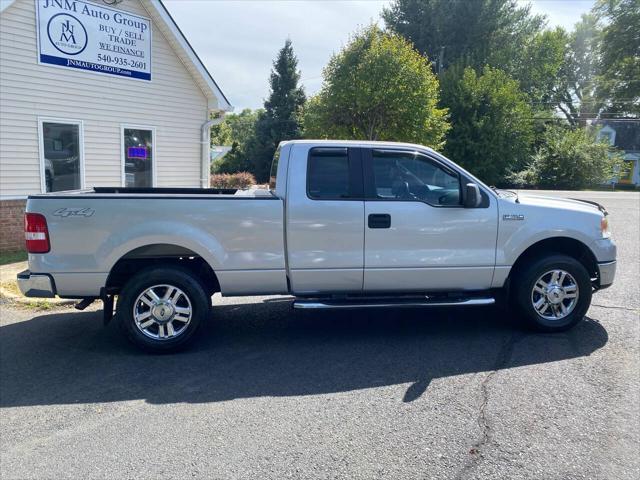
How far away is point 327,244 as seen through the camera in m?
5.37

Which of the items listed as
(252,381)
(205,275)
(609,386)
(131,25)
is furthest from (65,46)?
(609,386)

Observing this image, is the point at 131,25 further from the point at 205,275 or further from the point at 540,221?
the point at 540,221

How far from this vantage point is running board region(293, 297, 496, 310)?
5.34m

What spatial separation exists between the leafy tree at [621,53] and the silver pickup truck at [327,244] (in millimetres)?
48034

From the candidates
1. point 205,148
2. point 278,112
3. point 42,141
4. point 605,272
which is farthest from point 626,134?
point 42,141

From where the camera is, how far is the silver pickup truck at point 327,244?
16.8 ft

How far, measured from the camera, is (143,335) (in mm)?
5188

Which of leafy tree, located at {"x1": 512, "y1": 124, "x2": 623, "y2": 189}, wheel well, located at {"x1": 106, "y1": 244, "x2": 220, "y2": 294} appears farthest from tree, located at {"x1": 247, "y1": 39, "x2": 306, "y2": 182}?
wheel well, located at {"x1": 106, "y1": 244, "x2": 220, "y2": 294}

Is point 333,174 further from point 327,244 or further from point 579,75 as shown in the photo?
point 579,75

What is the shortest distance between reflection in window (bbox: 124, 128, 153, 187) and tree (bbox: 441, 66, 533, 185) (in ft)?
84.7

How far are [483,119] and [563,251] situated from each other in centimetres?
3033

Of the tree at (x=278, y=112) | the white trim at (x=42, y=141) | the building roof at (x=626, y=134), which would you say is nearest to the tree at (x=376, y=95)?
the white trim at (x=42, y=141)

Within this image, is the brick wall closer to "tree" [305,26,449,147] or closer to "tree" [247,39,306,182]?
"tree" [305,26,449,147]

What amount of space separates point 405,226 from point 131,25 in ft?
31.2
